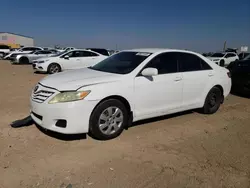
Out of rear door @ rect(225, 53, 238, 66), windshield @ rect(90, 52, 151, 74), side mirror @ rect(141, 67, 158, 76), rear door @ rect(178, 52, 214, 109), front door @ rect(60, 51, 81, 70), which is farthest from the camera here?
rear door @ rect(225, 53, 238, 66)

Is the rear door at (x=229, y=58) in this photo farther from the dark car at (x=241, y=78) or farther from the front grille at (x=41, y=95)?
the front grille at (x=41, y=95)

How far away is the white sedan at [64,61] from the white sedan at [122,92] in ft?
29.8

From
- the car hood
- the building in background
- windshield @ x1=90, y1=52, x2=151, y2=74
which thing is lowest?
the car hood

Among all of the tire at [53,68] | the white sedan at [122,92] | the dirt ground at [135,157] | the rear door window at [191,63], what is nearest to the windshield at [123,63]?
the white sedan at [122,92]

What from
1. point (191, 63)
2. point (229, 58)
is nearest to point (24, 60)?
point (229, 58)

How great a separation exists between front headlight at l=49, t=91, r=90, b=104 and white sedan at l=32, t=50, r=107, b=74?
1043 centimetres

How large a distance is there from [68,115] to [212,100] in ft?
11.8

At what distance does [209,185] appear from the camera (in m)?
2.90

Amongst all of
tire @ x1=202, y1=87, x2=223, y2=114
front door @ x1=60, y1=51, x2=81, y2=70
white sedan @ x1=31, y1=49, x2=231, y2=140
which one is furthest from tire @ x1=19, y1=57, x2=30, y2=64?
tire @ x1=202, y1=87, x2=223, y2=114

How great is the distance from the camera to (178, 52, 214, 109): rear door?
16.8 feet

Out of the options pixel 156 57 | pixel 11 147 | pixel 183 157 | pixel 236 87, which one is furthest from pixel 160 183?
pixel 236 87

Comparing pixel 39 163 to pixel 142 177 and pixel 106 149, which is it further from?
pixel 142 177

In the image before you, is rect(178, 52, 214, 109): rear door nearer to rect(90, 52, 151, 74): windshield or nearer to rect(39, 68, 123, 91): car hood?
rect(90, 52, 151, 74): windshield

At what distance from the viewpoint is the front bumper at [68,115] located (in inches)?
145
